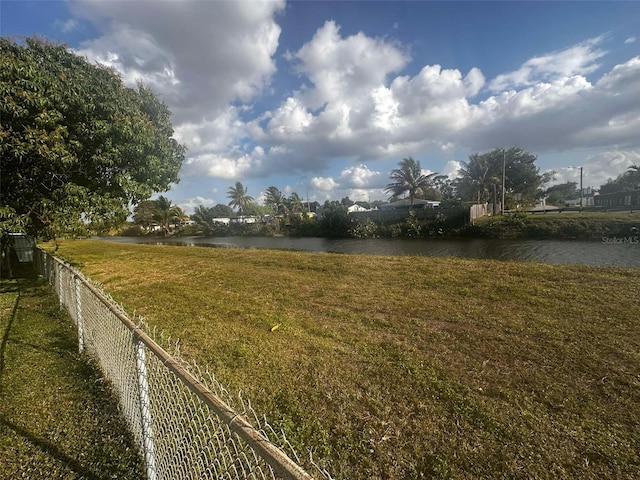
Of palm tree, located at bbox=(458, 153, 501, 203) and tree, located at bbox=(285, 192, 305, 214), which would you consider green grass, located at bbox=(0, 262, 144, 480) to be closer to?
palm tree, located at bbox=(458, 153, 501, 203)

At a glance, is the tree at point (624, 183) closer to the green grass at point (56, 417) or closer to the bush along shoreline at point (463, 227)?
the bush along shoreline at point (463, 227)

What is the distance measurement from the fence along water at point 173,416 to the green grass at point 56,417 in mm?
155

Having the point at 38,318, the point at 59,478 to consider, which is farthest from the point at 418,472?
the point at 38,318

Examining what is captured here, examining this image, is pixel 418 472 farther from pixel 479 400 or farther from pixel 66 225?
pixel 66 225

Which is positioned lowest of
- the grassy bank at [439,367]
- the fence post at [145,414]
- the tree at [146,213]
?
the grassy bank at [439,367]

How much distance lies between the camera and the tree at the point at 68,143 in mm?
5223

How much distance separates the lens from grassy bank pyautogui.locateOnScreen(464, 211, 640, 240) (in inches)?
832

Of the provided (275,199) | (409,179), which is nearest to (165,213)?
(275,199)

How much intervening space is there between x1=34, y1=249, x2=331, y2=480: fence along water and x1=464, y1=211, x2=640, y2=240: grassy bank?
27.9 meters

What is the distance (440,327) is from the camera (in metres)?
4.62

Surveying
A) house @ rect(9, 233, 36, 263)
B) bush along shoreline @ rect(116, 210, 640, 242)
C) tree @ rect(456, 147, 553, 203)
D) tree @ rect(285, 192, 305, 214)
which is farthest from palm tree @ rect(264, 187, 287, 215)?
house @ rect(9, 233, 36, 263)

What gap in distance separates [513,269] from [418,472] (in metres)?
8.12

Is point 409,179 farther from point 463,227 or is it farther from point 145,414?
point 145,414

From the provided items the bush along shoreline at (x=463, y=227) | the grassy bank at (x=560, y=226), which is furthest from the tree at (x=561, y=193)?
the grassy bank at (x=560, y=226)
